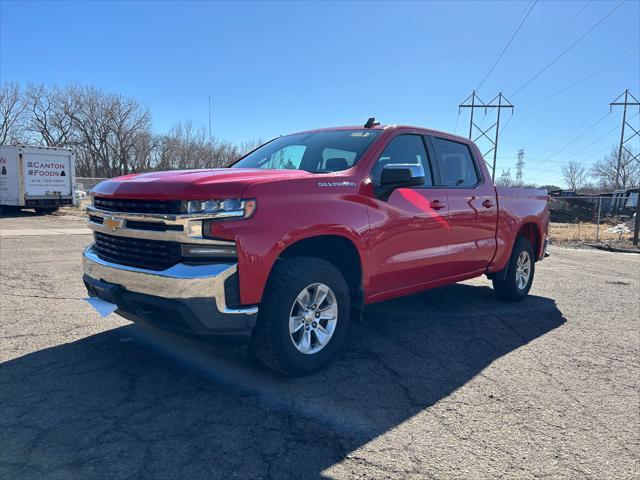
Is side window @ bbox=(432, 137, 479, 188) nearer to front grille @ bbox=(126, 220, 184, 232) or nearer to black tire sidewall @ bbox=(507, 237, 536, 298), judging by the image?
black tire sidewall @ bbox=(507, 237, 536, 298)

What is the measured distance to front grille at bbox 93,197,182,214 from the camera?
308cm

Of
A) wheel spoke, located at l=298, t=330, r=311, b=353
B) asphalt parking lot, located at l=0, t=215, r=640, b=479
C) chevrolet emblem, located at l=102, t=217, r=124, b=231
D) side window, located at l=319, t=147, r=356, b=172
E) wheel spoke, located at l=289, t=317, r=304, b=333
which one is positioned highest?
side window, located at l=319, t=147, r=356, b=172

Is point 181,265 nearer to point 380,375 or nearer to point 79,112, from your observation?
point 380,375

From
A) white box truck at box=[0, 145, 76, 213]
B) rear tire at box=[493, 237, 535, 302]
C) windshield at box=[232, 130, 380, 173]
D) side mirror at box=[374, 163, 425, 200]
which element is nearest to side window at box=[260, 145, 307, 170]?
windshield at box=[232, 130, 380, 173]

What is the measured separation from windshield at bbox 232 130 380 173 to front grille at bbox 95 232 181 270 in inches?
57.7

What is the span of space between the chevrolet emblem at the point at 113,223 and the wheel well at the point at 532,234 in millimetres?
5152

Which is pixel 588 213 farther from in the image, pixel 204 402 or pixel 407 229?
pixel 204 402

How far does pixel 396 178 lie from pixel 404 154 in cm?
84

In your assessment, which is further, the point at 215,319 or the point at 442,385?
the point at 442,385

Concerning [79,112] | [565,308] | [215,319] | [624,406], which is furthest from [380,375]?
[79,112]

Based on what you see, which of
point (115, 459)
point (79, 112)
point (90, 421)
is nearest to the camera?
point (115, 459)

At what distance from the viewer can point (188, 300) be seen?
2.98m

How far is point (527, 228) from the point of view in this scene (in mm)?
6562

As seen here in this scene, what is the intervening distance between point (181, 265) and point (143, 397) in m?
0.96
